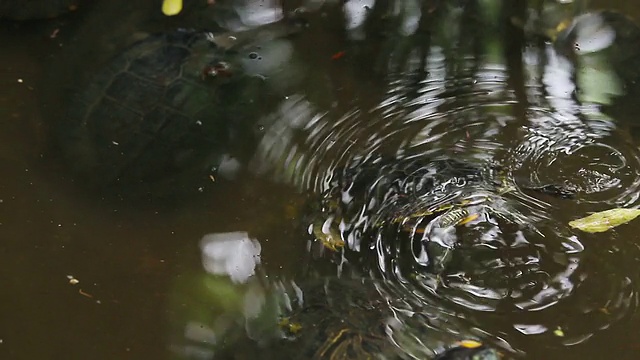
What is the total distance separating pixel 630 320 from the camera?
3.85ft

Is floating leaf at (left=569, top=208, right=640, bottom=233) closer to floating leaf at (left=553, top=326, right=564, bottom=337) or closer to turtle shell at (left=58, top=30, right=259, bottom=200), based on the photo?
floating leaf at (left=553, top=326, right=564, bottom=337)

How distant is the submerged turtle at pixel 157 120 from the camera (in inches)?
53.5

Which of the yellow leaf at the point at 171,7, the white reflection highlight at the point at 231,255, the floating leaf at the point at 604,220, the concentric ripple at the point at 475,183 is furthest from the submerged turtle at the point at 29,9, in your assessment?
the floating leaf at the point at 604,220

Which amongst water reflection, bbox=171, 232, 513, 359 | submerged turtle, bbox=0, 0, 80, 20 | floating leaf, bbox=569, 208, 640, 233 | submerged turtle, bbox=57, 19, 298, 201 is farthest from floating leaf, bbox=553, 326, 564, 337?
submerged turtle, bbox=0, 0, 80, 20

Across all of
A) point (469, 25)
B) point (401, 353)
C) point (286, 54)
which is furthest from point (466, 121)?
point (401, 353)

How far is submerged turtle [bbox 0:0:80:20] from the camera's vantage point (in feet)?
Answer: 5.17

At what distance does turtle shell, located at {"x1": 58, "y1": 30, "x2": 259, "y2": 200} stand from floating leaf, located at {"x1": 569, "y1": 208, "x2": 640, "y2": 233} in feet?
2.59

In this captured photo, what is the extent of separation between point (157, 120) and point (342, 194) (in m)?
0.46

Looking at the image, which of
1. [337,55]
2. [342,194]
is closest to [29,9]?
[337,55]

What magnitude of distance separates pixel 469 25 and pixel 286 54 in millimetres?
497

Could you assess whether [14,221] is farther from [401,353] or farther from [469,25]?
[469,25]

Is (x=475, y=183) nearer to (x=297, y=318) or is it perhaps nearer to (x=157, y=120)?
(x=297, y=318)

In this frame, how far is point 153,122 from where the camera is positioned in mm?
1384

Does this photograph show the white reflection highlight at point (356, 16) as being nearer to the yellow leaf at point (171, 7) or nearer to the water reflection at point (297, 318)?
the yellow leaf at point (171, 7)
